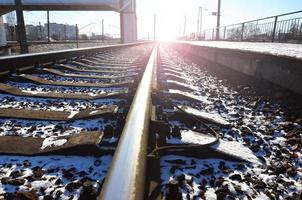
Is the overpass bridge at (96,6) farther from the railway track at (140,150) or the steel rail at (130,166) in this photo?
the steel rail at (130,166)

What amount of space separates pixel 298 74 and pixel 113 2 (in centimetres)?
2897

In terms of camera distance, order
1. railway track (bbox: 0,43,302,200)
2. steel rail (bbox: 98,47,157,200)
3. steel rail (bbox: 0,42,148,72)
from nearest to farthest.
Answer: steel rail (bbox: 98,47,157,200) < railway track (bbox: 0,43,302,200) < steel rail (bbox: 0,42,148,72)

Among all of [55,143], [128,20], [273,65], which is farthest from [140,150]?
[128,20]

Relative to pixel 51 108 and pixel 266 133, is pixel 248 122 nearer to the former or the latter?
pixel 266 133

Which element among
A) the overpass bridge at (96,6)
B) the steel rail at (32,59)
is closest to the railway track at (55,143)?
the steel rail at (32,59)

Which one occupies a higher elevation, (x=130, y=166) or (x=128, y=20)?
(x=128, y=20)

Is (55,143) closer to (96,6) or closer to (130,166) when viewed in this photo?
(130,166)

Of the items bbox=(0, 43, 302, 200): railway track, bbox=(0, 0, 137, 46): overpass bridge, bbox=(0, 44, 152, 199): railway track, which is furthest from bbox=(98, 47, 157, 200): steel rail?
bbox=(0, 0, 137, 46): overpass bridge

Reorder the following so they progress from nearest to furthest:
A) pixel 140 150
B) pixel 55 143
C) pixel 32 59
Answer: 1. pixel 140 150
2. pixel 55 143
3. pixel 32 59

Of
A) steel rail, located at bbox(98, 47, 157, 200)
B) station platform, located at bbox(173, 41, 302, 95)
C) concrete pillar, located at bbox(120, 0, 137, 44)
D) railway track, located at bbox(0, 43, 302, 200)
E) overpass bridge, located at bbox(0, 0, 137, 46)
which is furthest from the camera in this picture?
concrete pillar, located at bbox(120, 0, 137, 44)

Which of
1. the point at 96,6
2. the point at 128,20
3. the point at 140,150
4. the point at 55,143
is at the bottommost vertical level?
the point at 55,143

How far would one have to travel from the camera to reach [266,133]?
276cm

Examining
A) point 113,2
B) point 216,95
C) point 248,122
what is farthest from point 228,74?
point 113,2

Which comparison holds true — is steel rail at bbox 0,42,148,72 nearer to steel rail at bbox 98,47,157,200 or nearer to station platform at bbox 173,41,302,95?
steel rail at bbox 98,47,157,200
